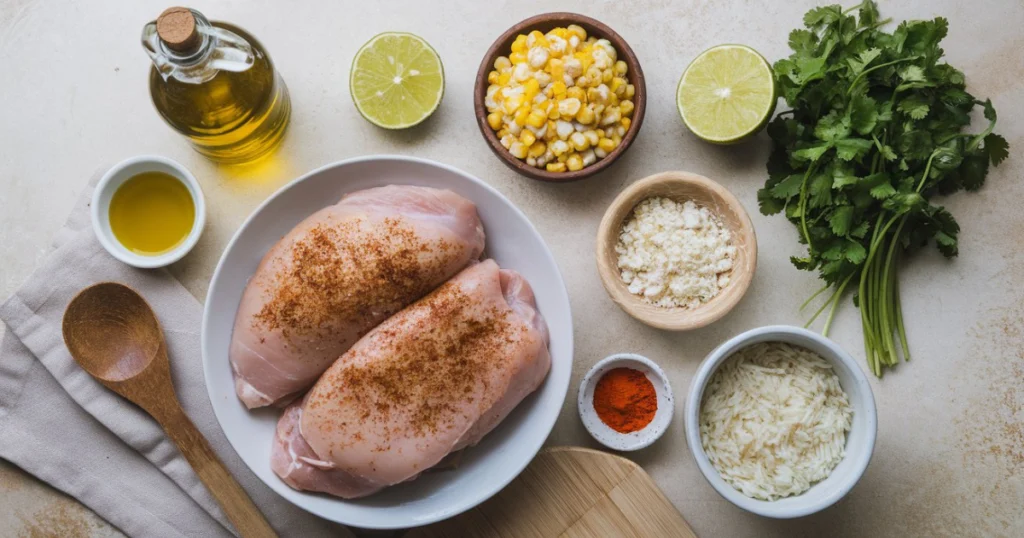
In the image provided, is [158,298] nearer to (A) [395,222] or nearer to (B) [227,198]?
(B) [227,198]

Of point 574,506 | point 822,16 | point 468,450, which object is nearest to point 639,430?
point 574,506

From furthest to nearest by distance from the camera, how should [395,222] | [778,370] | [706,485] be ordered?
[706,485] < [778,370] < [395,222]

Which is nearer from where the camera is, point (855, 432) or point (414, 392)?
point (414, 392)

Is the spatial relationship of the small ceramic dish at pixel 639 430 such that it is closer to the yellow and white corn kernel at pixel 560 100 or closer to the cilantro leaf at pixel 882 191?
the yellow and white corn kernel at pixel 560 100

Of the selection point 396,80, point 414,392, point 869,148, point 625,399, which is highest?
point 396,80

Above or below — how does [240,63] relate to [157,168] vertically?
above

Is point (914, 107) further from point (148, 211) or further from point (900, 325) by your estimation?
point (148, 211)

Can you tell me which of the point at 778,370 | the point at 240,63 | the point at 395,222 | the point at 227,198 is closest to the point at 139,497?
the point at 227,198
